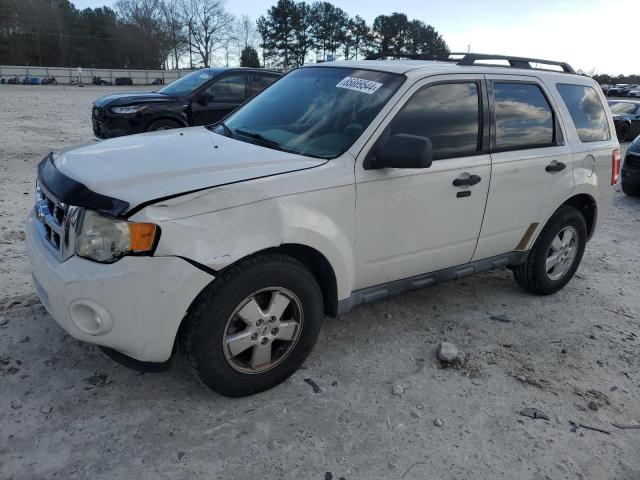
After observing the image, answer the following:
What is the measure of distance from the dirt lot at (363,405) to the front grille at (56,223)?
841mm

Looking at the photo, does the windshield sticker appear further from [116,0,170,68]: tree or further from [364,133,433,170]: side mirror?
[116,0,170,68]: tree

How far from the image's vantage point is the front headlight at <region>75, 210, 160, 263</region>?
241 cm

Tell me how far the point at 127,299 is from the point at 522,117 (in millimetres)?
3116

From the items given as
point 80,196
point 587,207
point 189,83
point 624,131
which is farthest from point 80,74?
point 80,196

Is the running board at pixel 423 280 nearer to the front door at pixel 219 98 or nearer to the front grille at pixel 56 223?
the front grille at pixel 56 223

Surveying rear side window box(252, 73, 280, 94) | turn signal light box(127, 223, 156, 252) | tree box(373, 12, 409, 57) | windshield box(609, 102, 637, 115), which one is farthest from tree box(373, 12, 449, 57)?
turn signal light box(127, 223, 156, 252)

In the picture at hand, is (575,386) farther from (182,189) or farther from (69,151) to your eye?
(69,151)

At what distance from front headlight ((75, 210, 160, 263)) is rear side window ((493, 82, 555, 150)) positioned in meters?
2.57

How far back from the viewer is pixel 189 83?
9.81 m

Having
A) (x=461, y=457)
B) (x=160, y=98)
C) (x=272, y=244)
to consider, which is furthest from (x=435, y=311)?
(x=160, y=98)

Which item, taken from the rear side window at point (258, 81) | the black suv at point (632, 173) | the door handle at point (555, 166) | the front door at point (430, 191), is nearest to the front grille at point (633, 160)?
the black suv at point (632, 173)

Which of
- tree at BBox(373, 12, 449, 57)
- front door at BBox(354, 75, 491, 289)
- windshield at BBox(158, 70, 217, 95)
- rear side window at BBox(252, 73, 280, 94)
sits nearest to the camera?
front door at BBox(354, 75, 491, 289)

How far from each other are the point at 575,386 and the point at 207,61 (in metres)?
93.5

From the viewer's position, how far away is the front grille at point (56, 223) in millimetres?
2518
